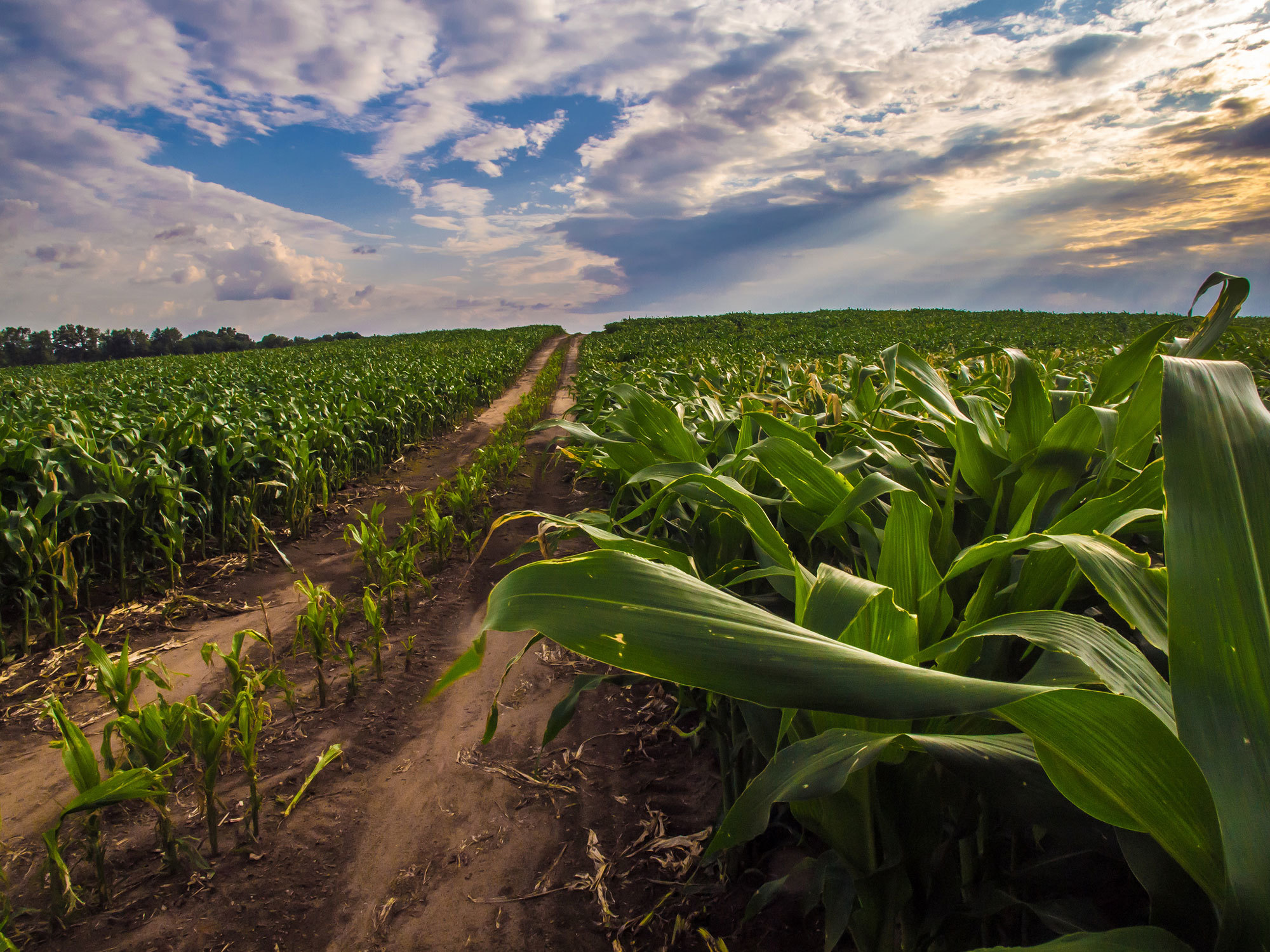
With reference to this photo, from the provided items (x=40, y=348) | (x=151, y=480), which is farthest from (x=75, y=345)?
(x=151, y=480)

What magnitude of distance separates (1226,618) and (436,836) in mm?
2144

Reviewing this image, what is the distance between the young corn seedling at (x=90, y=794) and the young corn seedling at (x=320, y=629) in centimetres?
91

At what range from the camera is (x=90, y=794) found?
5.30 feet

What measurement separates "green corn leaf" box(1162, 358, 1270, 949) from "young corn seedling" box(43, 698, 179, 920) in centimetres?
216

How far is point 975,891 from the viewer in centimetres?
103

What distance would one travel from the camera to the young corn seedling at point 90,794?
64.0 inches

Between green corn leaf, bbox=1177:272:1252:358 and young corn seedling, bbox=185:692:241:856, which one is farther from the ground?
green corn leaf, bbox=1177:272:1252:358

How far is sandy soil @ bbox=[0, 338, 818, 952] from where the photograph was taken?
1.65 m

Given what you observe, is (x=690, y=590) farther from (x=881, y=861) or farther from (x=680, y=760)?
(x=680, y=760)

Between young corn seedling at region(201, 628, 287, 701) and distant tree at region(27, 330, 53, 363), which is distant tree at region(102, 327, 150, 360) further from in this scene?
young corn seedling at region(201, 628, 287, 701)

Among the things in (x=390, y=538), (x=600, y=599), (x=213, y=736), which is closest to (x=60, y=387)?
(x=390, y=538)

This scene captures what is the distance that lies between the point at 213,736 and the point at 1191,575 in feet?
7.54

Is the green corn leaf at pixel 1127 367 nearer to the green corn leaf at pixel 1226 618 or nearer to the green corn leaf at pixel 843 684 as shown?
the green corn leaf at pixel 1226 618

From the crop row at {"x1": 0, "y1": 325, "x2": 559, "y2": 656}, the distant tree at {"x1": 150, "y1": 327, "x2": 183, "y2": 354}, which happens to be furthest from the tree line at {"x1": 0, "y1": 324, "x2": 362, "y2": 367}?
the crop row at {"x1": 0, "y1": 325, "x2": 559, "y2": 656}
